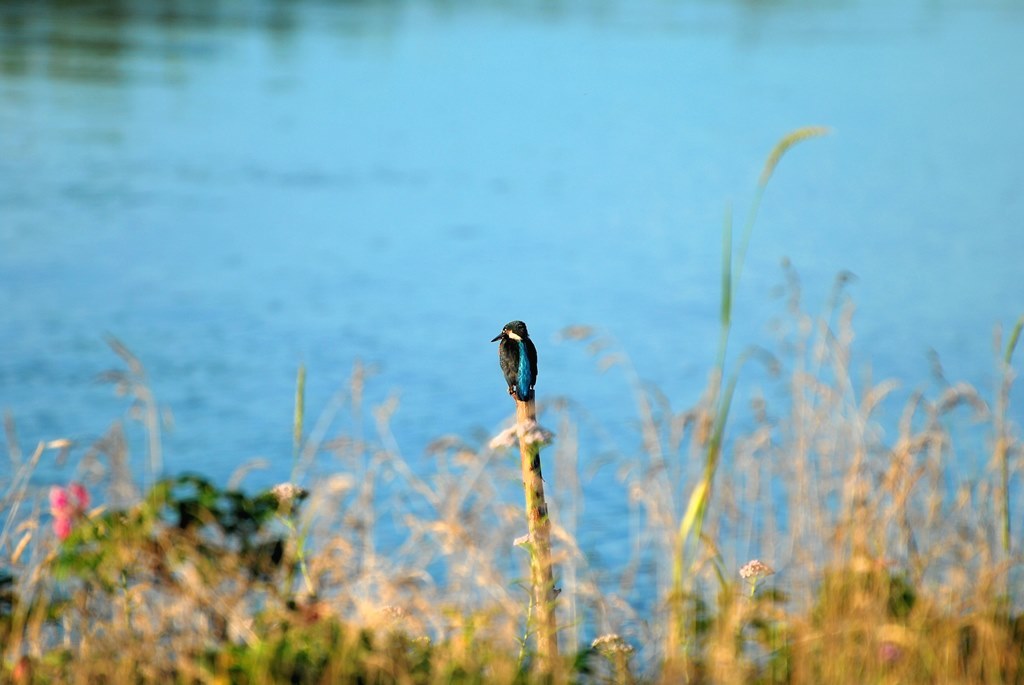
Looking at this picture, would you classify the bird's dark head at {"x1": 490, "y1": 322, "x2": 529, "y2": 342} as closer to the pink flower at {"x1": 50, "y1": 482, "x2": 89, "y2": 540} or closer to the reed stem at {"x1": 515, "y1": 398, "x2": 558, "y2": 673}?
the reed stem at {"x1": 515, "y1": 398, "x2": 558, "y2": 673}

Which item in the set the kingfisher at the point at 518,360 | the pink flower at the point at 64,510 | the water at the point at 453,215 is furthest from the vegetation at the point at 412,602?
the water at the point at 453,215

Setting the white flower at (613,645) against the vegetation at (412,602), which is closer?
the vegetation at (412,602)

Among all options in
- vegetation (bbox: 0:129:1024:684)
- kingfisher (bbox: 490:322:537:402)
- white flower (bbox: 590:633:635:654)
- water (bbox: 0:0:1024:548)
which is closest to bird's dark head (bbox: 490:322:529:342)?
kingfisher (bbox: 490:322:537:402)

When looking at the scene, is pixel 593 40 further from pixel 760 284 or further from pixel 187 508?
pixel 187 508

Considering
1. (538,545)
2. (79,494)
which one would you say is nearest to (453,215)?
(538,545)

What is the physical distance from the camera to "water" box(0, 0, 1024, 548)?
9.01 m

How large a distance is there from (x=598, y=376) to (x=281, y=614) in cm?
658

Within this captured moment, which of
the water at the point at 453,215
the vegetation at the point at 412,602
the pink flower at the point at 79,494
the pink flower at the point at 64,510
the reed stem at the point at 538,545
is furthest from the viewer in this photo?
the water at the point at 453,215

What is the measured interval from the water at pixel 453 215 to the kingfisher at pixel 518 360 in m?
1.09

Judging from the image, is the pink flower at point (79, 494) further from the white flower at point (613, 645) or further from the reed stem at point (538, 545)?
the white flower at point (613, 645)

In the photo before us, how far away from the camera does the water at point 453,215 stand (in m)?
9.01

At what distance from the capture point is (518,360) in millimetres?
3221

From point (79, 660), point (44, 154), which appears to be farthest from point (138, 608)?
point (44, 154)

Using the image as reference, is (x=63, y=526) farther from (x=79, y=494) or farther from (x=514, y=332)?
(x=514, y=332)
